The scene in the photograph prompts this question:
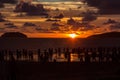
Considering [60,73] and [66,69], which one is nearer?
[60,73]

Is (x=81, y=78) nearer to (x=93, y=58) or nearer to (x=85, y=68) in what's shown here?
(x=85, y=68)

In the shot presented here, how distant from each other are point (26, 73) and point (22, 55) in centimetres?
2947

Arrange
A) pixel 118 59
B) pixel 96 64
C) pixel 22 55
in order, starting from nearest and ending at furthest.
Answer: pixel 96 64
pixel 118 59
pixel 22 55

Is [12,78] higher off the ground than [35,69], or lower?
higher

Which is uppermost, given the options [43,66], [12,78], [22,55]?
[12,78]

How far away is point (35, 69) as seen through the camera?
52.0 m

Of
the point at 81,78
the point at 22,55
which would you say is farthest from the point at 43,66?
the point at 22,55

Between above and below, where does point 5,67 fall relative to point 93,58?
above

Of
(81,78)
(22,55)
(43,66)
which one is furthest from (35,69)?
(22,55)

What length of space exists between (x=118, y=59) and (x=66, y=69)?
12.4m

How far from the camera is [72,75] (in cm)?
4641

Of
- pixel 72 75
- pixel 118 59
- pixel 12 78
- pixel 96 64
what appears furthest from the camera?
pixel 118 59

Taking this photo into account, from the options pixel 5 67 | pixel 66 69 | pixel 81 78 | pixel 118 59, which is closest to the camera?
pixel 5 67

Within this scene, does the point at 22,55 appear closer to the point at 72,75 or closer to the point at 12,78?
the point at 72,75
